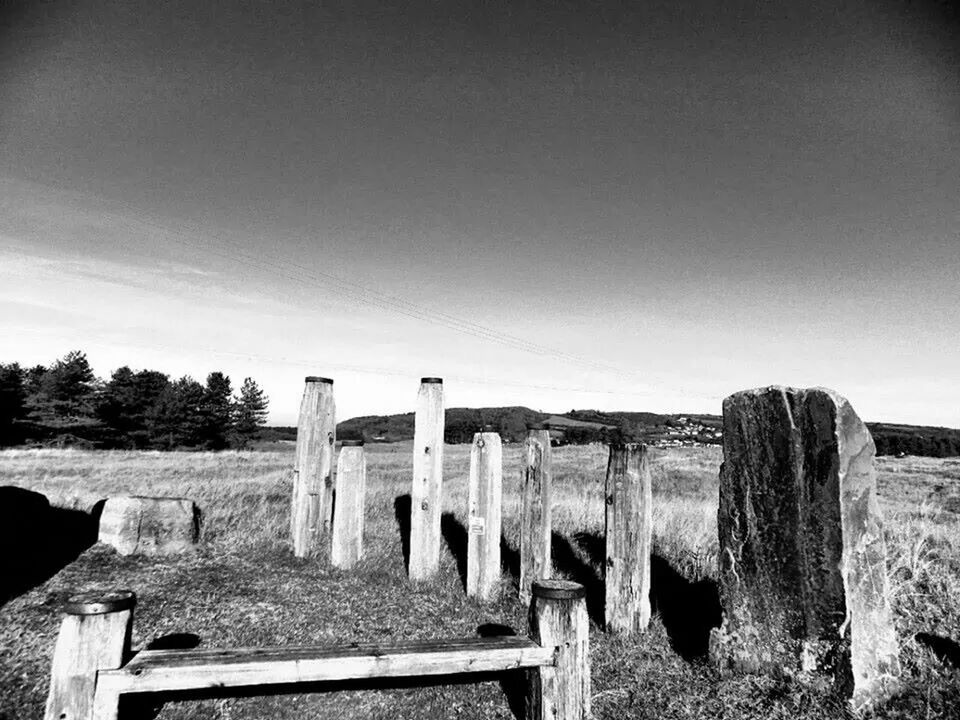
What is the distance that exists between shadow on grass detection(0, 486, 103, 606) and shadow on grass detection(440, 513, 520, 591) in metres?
4.38

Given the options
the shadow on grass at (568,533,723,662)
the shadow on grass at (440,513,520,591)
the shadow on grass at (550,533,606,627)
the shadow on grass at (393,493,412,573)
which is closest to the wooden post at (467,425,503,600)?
the shadow on grass at (440,513,520,591)

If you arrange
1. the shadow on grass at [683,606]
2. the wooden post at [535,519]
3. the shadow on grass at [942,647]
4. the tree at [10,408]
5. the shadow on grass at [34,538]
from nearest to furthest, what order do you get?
1. the shadow on grass at [942,647]
2. the shadow on grass at [683,606]
3. the wooden post at [535,519]
4. the shadow on grass at [34,538]
5. the tree at [10,408]

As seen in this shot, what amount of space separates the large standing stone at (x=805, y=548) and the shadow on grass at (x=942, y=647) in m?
0.69

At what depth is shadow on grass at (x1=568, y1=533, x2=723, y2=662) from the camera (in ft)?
14.9

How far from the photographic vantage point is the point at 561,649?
288 cm

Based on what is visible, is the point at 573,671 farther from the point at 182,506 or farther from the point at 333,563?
the point at 182,506

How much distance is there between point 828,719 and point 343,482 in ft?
16.3

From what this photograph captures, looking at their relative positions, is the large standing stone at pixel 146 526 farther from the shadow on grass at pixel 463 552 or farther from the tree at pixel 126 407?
the tree at pixel 126 407

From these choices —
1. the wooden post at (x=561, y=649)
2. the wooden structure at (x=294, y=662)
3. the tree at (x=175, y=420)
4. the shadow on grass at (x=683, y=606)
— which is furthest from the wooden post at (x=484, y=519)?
the tree at (x=175, y=420)

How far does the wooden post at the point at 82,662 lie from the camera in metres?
2.41

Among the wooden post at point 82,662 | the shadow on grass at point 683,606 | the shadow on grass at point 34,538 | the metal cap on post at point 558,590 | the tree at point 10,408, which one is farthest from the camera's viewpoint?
the tree at point 10,408

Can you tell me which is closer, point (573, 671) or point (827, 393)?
point (573, 671)

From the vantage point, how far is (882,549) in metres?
3.66

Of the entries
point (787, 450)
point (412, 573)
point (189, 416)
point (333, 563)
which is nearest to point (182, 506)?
point (333, 563)
